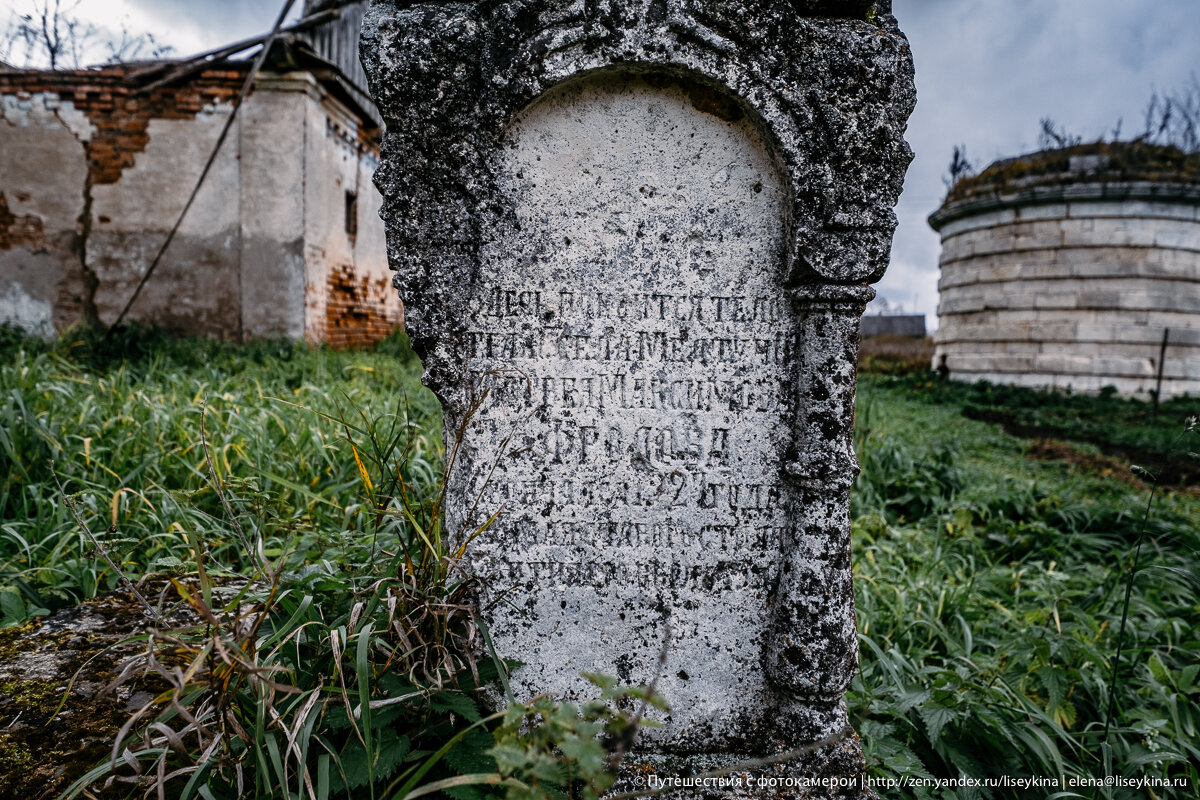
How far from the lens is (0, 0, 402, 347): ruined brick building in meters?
6.90

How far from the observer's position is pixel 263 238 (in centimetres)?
695

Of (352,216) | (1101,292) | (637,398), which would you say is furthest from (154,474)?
(1101,292)

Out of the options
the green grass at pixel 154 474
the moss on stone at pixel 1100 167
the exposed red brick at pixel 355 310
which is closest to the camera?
the green grass at pixel 154 474

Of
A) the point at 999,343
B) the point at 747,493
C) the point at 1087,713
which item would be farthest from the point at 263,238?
the point at 999,343

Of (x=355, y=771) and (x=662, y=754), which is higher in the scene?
(x=355, y=771)

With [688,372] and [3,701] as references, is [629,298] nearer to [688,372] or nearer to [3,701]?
[688,372]

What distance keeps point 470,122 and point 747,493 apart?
1.18 m

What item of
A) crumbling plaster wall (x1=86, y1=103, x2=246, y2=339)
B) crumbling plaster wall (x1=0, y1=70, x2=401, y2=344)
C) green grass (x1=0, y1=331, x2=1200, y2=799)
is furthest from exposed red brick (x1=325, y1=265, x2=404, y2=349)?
green grass (x1=0, y1=331, x2=1200, y2=799)

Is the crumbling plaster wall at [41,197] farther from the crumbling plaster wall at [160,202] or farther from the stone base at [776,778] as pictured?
the stone base at [776,778]

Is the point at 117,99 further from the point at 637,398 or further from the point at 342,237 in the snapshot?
the point at 637,398

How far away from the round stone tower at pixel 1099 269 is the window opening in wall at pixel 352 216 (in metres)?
10.5

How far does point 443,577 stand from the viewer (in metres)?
1.66

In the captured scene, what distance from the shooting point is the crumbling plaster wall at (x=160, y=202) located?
22.7 ft

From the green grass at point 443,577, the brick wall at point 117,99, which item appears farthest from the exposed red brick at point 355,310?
the green grass at point 443,577
